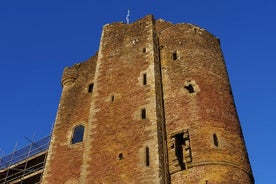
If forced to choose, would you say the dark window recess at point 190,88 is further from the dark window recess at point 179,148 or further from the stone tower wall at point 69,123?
the stone tower wall at point 69,123

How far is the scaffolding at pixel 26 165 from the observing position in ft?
76.1

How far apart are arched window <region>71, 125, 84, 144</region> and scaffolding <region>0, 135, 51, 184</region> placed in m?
3.22

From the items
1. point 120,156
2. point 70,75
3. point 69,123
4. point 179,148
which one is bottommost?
point 120,156

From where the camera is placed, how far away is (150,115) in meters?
17.8

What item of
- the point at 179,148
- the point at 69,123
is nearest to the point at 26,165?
the point at 69,123

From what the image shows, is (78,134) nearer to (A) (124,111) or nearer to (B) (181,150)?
(A) (124,111)

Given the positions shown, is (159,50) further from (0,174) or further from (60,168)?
(0,174)

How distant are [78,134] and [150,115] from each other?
181 inches

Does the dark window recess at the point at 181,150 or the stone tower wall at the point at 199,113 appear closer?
the stone tower wall at the point at 199,113

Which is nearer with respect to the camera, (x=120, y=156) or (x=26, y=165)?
(x=120, y=156)

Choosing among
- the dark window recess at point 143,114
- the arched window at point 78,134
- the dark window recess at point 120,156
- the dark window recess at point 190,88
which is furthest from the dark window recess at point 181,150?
the arched window at point 78,134

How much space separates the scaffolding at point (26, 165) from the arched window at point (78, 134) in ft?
10.6

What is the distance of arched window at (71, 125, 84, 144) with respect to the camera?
66.6 feet

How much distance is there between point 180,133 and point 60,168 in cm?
622
